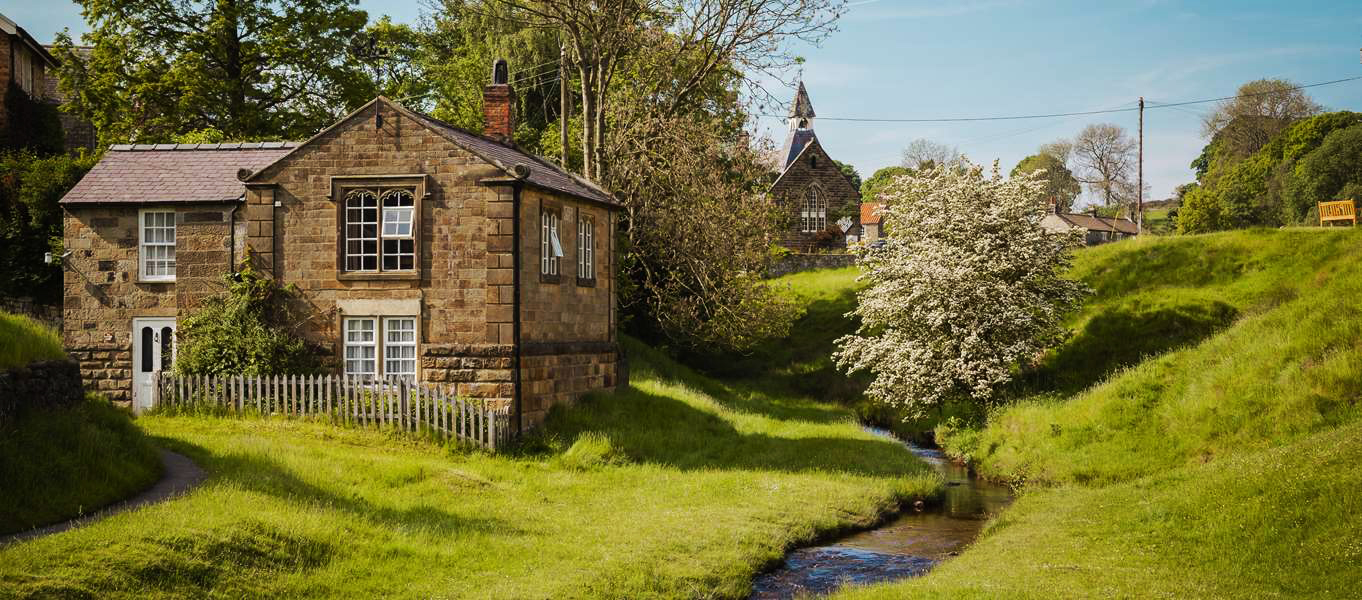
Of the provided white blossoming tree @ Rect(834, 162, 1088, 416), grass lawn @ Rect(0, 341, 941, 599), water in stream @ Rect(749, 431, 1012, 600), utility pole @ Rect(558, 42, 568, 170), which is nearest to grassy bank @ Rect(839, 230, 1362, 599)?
water in stream @ Rect(749, 431, 1012, 600)

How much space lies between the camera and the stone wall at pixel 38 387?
1491cm

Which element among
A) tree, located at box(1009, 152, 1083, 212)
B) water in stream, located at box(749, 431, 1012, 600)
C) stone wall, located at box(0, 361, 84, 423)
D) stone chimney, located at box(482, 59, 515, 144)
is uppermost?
tree, located at box(1009, 152, 1083, 212)

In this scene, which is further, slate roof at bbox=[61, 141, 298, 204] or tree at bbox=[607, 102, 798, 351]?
tree at bbox=[607, 102, 798, 351]

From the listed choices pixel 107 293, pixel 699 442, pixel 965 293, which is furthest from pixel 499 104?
pixel 965 293

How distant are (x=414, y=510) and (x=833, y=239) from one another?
2466 inches

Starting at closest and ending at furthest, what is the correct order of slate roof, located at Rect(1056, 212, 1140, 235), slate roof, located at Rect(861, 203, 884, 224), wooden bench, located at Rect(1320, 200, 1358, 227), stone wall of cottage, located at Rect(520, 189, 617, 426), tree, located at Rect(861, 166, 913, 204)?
1. stone wall of cottage, located at Rect(520, 189, 617, 426)
2. wooden bench, located at Rect(1320, 200, 1358, 227)
3. slate roof, located at Rect(1056, 212, 1140, 235)
4. slate roof, located at Rect(861, 203, 884, 224)
5. tree, located at Rect(861, 166, 913, 204)

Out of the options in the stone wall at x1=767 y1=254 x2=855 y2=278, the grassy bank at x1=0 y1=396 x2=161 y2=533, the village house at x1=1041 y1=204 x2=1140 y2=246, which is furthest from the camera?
the village house at x1=1041 y1=204 x2=1140 y2=246

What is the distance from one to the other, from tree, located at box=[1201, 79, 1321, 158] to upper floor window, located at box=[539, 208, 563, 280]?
263 feet

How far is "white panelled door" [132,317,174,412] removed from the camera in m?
26.2

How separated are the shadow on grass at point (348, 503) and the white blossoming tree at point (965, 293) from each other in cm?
1713

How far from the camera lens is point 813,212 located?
3191 inches

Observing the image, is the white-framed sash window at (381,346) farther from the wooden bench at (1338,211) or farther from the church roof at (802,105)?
the church roof at (802,105)

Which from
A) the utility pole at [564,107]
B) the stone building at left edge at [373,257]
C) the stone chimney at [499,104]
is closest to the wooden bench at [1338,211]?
the utility pole at [564,107]

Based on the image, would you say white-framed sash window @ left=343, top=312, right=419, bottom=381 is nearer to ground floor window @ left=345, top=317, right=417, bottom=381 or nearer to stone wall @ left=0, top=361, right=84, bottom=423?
ground floor window @ left=345, top=317, right=417, bottom=381
